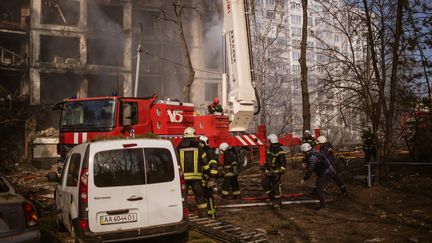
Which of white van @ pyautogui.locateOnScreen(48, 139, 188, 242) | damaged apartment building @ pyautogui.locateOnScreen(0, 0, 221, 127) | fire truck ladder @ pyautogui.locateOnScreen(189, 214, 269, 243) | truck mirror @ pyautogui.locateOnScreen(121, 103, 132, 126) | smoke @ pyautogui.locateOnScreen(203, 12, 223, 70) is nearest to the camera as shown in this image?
white van @ pyautogui.locateOnScreen(48, 139, 188, 242)

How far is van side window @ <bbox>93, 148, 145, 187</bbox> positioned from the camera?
18.7 feet

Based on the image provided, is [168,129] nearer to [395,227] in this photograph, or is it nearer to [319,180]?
[319,180]

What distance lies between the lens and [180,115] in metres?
13.4

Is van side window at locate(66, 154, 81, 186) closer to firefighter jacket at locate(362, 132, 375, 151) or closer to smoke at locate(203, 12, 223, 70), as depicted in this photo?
firefighter jacket at locate(362, 132, 375, 151)

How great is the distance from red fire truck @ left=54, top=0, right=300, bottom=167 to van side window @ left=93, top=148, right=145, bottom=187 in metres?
4.40

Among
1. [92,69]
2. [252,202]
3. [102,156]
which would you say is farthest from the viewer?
[92,69]

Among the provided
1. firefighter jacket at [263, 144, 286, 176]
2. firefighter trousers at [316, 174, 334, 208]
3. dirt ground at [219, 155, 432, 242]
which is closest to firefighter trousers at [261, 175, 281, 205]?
firefighter jacket at [263, 144, 286, 176]

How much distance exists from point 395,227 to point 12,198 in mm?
6307

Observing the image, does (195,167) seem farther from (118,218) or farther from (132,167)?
(118,218)

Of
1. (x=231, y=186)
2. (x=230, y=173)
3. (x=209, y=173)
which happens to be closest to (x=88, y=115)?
(x=230, y=173)

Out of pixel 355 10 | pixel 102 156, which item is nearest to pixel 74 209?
pixel 102 156

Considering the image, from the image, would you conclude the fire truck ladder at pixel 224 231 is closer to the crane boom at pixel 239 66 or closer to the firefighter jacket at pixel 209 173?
the firefighter jacket at pixel 209 173

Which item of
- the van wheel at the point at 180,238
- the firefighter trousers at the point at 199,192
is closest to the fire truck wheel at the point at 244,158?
the firefighter trousers at the point at 199,192

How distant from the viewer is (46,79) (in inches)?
1255
